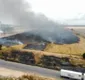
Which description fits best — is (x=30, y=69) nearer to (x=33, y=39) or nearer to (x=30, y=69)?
(x=30, y=69)

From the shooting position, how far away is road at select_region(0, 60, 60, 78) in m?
43.8

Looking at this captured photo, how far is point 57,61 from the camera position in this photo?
48.9 m

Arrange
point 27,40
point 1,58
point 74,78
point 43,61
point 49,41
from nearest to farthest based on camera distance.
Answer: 1. point 74,78
2. point 43,61
3. point 1,58
4. point 49,41
5. point 27,40

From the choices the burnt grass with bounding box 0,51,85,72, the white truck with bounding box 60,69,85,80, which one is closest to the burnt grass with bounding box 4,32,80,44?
the burnt grass with bounding box 0,51,85,72

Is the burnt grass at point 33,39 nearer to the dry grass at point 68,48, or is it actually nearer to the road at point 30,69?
the dry grass at point 68,48

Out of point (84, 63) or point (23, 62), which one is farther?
point (23, 62)

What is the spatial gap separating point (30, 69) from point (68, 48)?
14038 millimetres

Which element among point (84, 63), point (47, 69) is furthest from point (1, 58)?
point (84, 63)

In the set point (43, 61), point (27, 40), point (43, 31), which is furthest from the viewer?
point (43, 31)

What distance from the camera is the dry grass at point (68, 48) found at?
53.3 m

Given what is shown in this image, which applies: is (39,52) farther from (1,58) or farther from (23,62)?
(1,58)

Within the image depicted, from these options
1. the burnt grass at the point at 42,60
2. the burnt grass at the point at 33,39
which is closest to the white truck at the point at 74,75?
Answer: the burnt grass at the point at 42,60

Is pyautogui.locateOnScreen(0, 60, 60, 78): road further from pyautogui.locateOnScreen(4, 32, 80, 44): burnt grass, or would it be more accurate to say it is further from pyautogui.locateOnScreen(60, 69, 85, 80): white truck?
pyautogui.locateOnScreen(4, 32, 80, 44): burnt grass

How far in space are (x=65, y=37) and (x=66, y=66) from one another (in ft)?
64.3
